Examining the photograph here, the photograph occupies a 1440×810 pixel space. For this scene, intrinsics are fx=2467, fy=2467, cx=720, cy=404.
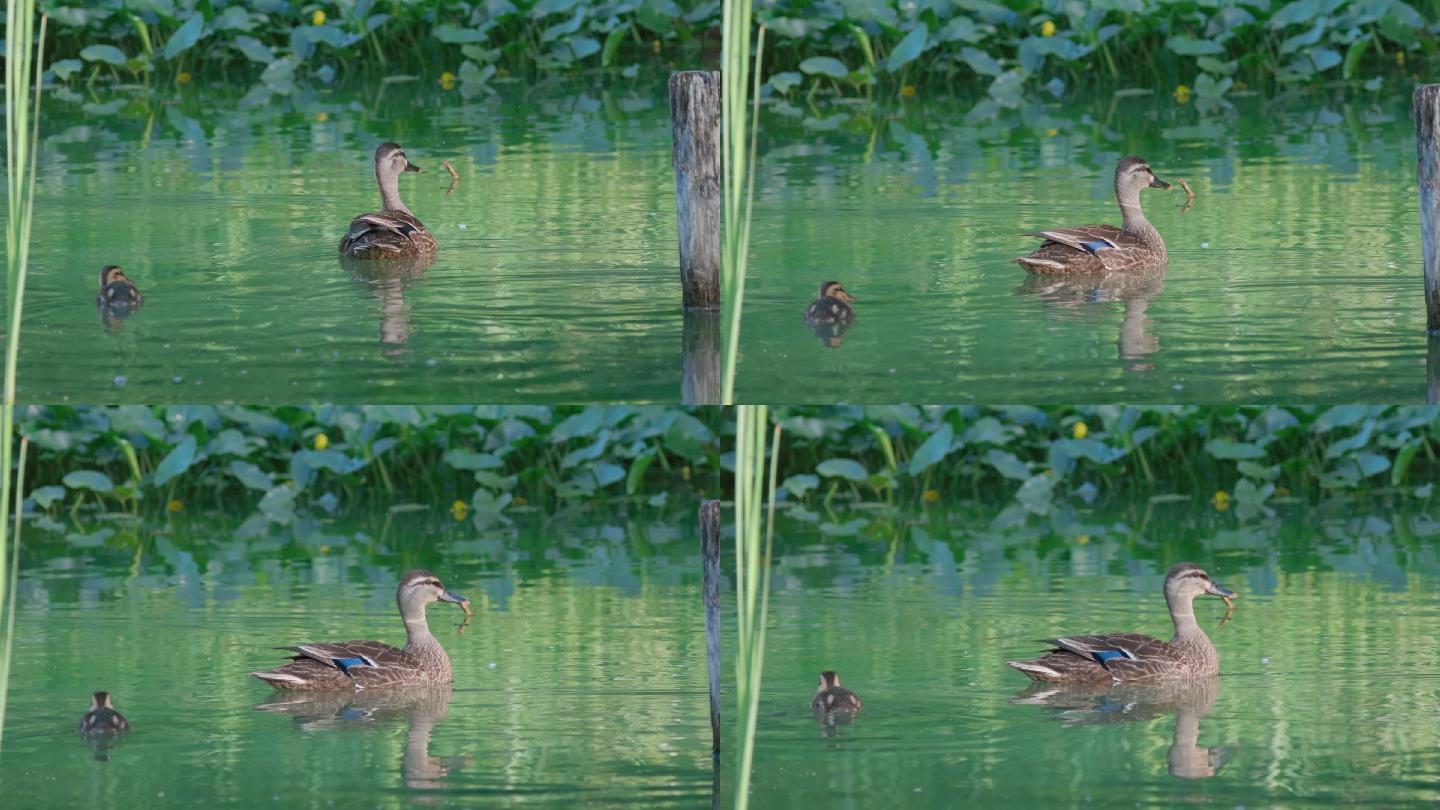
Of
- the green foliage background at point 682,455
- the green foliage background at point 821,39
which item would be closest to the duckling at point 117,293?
the green foliage background at point 682,455

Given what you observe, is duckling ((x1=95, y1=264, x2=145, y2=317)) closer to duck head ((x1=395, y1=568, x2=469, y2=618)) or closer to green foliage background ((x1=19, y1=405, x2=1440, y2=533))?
green foliage background ((x1=19, y1=405, x2=1440, y2=533))

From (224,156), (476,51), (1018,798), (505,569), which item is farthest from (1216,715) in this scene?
(476,51)

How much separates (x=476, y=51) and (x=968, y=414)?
6285 millimetres

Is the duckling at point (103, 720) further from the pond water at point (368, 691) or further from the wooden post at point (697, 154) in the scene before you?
the wooden post at point (697, 154)

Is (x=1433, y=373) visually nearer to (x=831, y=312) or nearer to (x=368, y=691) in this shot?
(x=831, y=312)

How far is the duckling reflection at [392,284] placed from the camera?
9.34 metres

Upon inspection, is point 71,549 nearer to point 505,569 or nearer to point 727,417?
point 505,569

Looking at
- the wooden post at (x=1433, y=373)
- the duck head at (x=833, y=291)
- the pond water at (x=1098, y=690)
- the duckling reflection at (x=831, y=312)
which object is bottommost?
the pond water at (x=1098, y=690)

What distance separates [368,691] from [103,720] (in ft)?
3.46

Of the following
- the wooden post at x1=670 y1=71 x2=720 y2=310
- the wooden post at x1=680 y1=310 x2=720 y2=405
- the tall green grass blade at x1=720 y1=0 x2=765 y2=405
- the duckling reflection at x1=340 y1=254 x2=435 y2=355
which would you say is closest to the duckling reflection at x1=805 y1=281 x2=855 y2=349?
the wooden post at x1=680 y1=310 x2=720 y2=405

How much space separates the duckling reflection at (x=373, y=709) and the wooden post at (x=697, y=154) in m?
1.85

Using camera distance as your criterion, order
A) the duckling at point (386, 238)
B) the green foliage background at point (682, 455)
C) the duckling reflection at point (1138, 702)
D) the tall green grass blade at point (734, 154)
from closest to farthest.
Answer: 1. the tall green grass blade at point (734, 154)
2. the duckling reflection at point (1138, 702)
3. the duckling at point (386, 238)
4. the green foliage background at point (682, 455)

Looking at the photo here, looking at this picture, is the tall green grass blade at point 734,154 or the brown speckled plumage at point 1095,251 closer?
the tall green grass blade at point 734,154

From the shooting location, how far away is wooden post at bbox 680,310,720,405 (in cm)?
865
